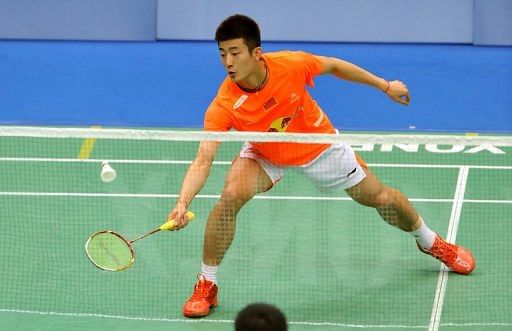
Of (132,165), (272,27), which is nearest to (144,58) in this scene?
(272,27)

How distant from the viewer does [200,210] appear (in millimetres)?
8281

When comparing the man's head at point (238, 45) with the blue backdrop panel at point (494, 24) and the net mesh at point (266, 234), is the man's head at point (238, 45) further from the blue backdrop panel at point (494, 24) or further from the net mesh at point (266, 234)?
the blue backdrop panel at point (494, 24)

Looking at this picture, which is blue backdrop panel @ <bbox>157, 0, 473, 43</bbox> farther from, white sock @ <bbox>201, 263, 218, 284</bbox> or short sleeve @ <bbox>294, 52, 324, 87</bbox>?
white sock @ <bbox>201, 263, 218, 284</bbox>

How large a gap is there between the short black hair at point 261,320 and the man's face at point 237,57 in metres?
2.82

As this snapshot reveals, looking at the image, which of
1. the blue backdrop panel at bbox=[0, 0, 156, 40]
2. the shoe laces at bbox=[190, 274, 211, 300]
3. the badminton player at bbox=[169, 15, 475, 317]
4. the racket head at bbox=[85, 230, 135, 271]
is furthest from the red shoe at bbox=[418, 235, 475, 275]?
the blue backdrop panel at bbox=[0, 0, 156, 40]

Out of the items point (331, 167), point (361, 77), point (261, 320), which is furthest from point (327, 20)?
point (261, 320)

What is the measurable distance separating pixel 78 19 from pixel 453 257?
19.2ft

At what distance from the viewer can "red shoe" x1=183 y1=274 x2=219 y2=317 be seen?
636cm

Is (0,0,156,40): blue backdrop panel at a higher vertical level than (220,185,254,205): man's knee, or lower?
higher

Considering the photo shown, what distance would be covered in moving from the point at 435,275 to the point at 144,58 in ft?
16.6

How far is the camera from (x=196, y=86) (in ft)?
35.9

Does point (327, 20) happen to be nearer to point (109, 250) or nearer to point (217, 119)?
point (217, 119)

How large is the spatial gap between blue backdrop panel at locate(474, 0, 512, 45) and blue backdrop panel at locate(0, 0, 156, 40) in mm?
3354

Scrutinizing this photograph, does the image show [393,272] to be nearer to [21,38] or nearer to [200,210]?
[200,210]
